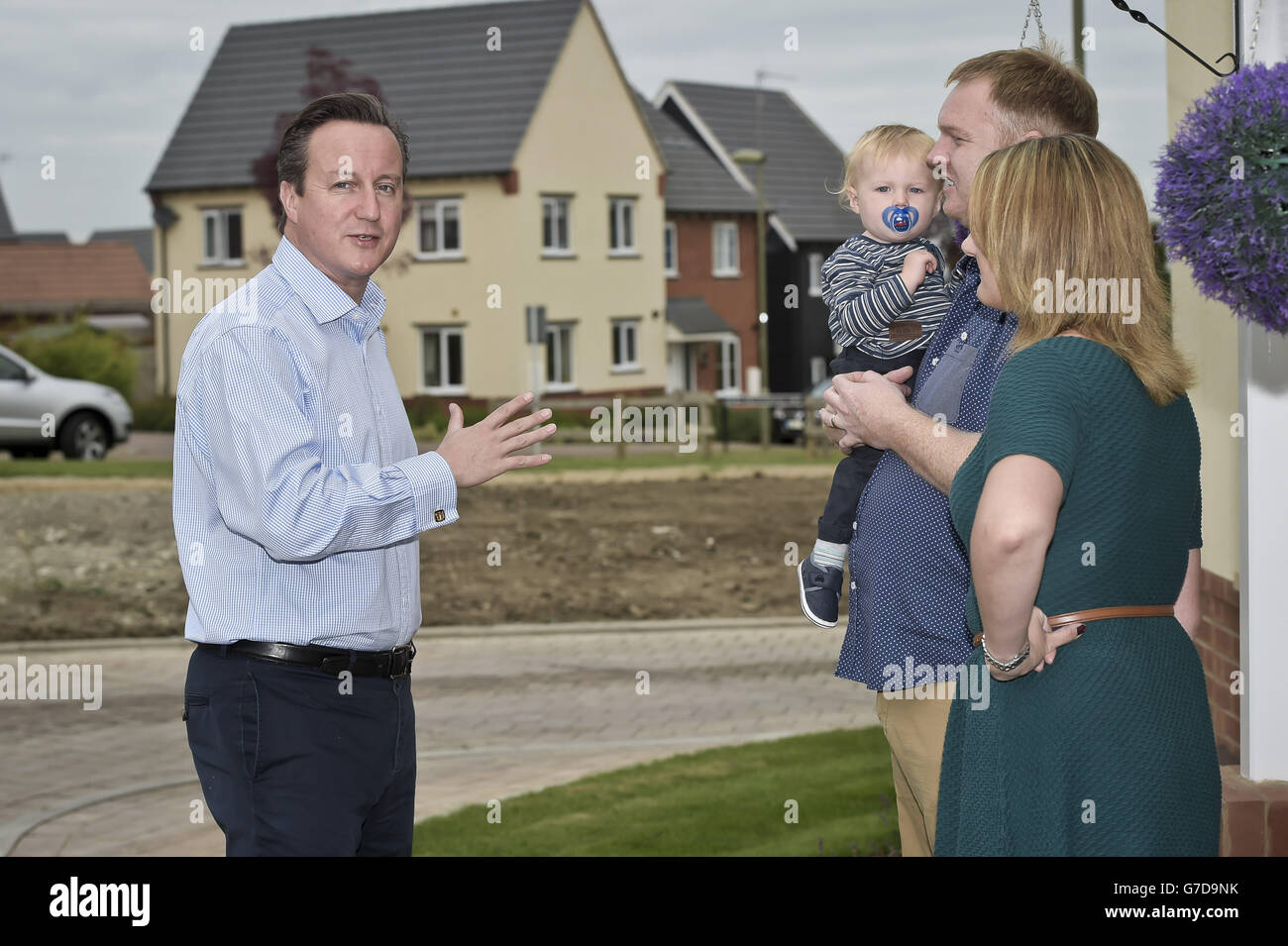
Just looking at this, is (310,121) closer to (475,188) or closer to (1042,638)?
(1042,638)

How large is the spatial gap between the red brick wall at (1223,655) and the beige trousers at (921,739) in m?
2.24

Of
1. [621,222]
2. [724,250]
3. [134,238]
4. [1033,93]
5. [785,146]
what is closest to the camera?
[1033,93]

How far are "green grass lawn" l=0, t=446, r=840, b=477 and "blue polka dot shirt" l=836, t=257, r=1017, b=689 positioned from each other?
18.1 m

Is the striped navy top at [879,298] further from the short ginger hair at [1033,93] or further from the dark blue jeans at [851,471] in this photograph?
the short ginger hair at [1033,93]

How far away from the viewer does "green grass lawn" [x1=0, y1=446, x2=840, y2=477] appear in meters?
23.1

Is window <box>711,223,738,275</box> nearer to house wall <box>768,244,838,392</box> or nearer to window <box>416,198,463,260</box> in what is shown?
house wall <box>768,244,838,392</box>

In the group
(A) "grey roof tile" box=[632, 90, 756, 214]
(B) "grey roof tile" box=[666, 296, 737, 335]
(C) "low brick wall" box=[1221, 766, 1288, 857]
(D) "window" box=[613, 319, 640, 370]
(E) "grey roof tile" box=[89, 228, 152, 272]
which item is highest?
(E) "grey roof tile" box=[89, 228, 152, 272]

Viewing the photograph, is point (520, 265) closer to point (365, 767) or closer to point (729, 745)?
point (729, 745)

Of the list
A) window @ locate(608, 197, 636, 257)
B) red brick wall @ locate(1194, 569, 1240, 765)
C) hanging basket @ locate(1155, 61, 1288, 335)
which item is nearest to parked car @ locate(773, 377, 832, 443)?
window @ locate(608, 197, 636, 257)

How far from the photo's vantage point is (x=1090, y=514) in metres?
2.86

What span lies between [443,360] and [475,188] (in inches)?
194

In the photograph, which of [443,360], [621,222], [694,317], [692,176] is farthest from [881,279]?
[692,176]

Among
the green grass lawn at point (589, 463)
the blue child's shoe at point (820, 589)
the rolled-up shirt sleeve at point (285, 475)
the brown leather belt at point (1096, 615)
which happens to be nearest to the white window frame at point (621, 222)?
the green grass lawn at point (589, 463)
